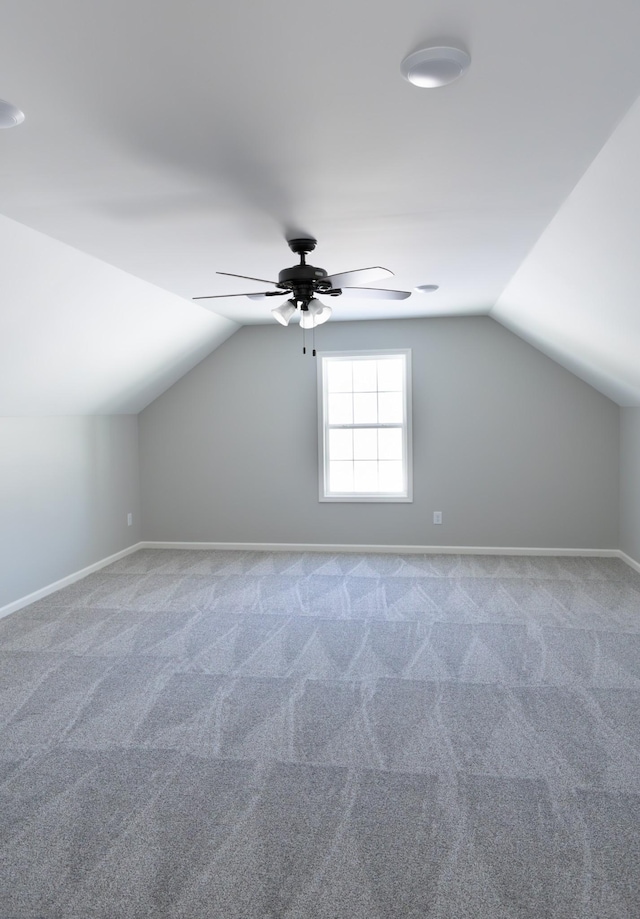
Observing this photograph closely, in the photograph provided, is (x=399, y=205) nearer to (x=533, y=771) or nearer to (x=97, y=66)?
(x=97, y=66)

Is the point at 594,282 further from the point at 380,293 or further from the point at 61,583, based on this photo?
the point at 61,583

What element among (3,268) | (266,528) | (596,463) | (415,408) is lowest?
(266,528)

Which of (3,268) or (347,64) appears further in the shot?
(3,268)

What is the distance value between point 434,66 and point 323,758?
250cm

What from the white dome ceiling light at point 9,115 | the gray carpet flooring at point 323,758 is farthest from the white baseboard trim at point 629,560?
the white dome ceiling light at point 9,115

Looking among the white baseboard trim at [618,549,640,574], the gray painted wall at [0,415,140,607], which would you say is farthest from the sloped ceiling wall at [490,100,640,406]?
the gray painted wall at [0,415,140,607]

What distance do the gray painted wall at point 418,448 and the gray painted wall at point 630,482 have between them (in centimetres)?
11

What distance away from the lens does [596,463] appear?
219 inches

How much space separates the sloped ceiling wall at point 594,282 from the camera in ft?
7.43

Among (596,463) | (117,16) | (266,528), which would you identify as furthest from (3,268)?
(596,463)

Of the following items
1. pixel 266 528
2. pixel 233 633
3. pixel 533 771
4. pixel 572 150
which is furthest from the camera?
pixel 266 528

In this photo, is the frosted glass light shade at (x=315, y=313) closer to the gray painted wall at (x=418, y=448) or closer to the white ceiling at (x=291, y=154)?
the white ceiling at (x=291, y=154)

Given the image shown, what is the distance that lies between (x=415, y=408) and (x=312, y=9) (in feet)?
14.9

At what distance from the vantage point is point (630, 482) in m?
5.27
